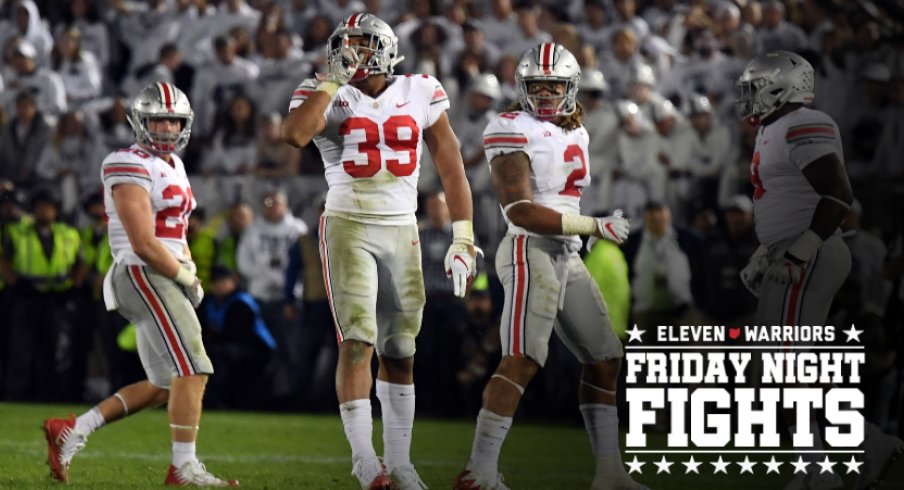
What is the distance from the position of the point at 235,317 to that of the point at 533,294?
533 cm

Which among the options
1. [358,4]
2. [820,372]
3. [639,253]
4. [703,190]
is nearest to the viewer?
[820,372]

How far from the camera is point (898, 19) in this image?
41.4 ft

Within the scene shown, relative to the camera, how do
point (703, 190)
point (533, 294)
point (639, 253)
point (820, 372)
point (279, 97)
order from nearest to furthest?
1. point (533, 294)
2. point (820, 372)
3. point (639, 253)
4. point (703, 190)
5. point (279, 97)

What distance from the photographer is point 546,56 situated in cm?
720

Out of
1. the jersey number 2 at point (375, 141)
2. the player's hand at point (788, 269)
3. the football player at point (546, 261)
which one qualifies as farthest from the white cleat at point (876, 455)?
the jersey number 2 at point (375, 141)

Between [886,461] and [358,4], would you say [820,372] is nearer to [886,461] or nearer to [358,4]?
[886,461]

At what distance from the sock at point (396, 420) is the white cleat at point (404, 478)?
0.10 ft

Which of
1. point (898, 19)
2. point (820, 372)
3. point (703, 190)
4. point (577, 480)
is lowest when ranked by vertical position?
point (577, 480)

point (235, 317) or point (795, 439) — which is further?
point (235, 317)

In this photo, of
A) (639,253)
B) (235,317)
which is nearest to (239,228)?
(235,317)

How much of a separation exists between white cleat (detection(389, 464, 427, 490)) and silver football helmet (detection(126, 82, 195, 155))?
1.89m

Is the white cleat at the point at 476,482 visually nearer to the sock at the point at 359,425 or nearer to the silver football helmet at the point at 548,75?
the sock at the point at 359,425

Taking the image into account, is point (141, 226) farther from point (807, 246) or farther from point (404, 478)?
point (807, 246)

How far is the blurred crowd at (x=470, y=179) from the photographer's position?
446 inches
